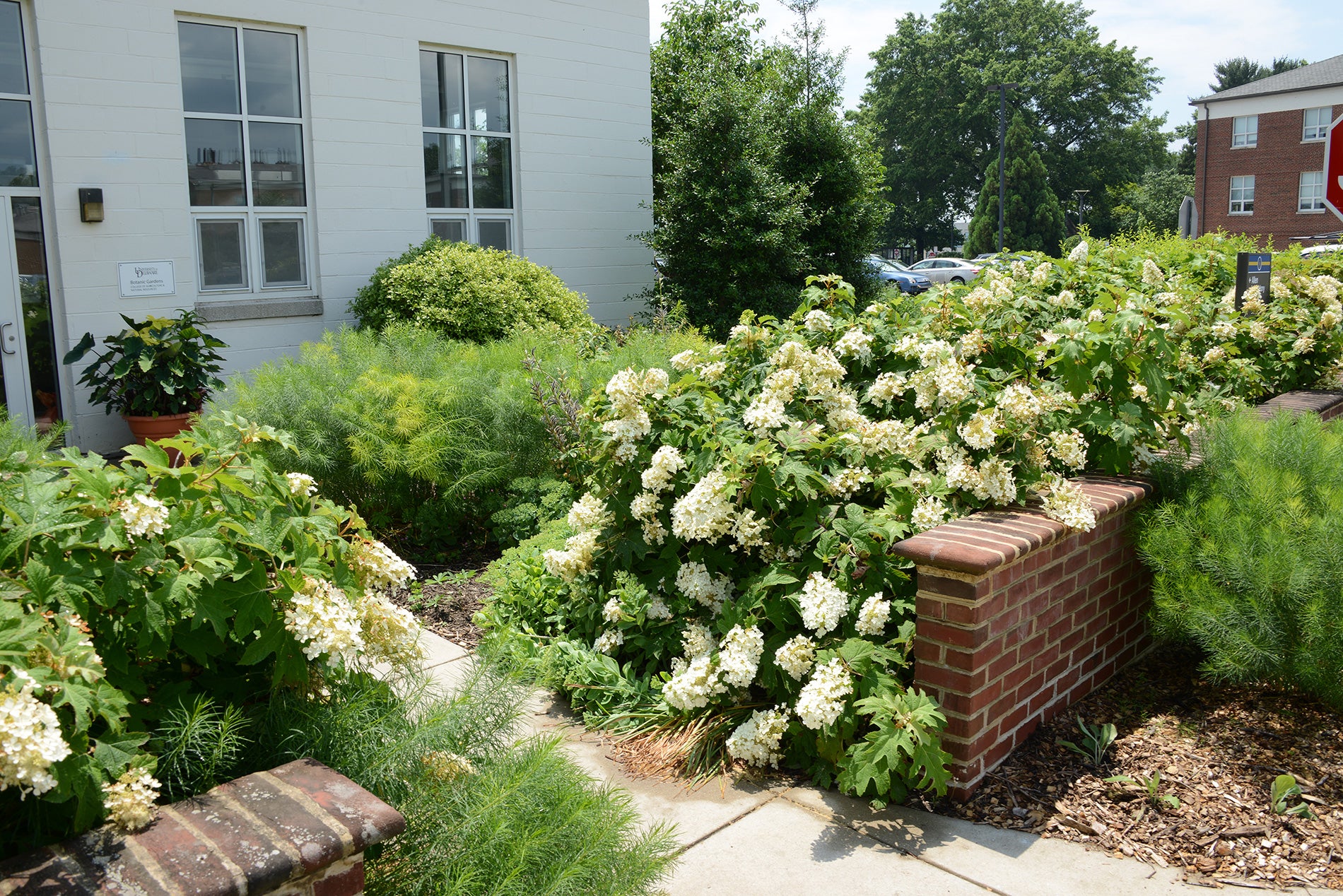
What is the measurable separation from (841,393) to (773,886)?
78.4 inches

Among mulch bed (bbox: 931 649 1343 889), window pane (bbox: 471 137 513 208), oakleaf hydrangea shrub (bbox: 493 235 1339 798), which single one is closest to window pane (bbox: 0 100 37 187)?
window pane (bbox: 471 137 513 208)

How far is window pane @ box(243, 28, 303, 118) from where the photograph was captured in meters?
9.79

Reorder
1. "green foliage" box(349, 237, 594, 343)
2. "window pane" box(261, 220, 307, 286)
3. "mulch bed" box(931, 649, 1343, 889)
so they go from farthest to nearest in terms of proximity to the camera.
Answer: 1. "window pane" box(261, 220, 307, 286)
2. "green foliage" box(349, 237, 594, 343)
3. "mulch bed" box(931, 649, 1343, 889)

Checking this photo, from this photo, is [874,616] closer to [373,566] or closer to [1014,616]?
[1014,616]

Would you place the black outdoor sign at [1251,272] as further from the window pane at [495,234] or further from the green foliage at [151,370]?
the window pane at [495,234]

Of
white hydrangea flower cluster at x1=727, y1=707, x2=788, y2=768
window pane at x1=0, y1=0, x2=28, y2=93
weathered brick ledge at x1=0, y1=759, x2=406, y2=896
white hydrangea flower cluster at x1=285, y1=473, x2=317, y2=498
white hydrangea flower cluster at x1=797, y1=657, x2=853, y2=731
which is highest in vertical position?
window pane at x1=0, y1=0, x2=28, y2=93

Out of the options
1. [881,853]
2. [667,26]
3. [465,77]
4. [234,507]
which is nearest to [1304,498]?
[881,853]

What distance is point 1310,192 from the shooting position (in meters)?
46.4

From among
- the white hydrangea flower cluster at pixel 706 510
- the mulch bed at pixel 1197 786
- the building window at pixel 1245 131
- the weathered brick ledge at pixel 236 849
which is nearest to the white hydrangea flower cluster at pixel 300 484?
the weathered brick ledge at pixel 236 849

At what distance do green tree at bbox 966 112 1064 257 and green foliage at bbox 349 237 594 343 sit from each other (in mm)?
45911

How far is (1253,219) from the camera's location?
4866 centimetres

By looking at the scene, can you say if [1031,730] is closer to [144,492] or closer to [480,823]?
[480,823]

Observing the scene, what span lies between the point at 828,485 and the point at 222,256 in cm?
804

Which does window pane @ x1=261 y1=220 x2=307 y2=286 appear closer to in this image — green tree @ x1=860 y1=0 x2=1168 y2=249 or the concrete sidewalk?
the concrete sidewalk
